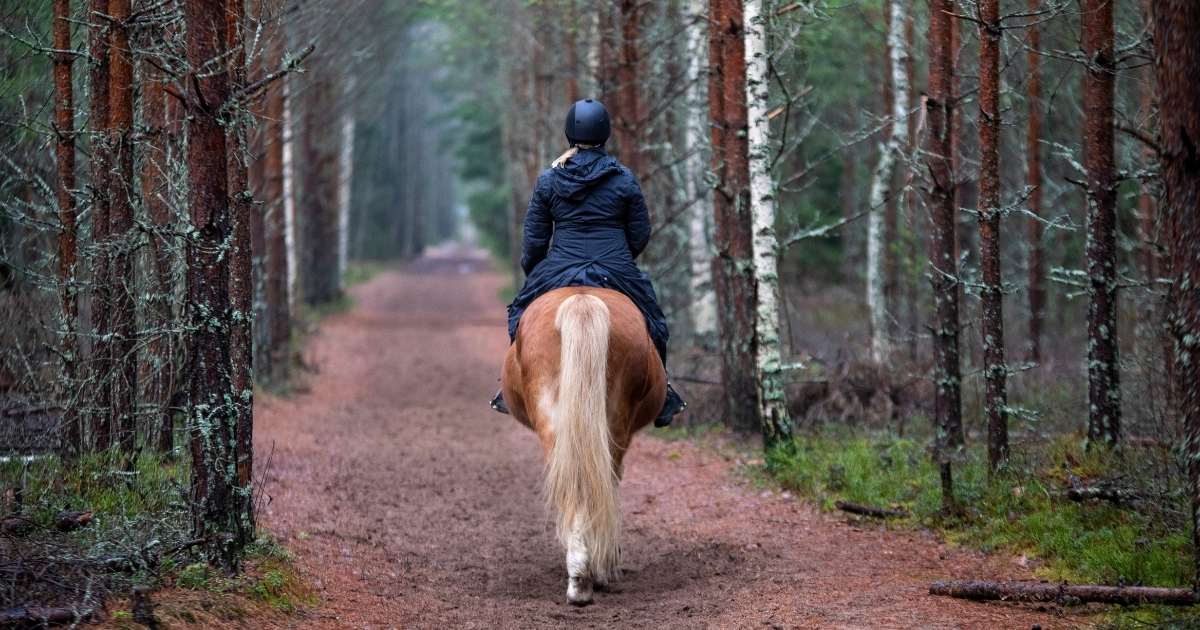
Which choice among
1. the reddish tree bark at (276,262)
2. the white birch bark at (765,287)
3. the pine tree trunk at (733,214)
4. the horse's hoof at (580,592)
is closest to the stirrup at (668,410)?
the horse's hoof at (580,592)

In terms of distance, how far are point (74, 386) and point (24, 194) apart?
5.99 metres

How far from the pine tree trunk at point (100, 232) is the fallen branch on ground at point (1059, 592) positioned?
17.9 feet

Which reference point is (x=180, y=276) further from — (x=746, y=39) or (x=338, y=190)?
(x=338, y=190)

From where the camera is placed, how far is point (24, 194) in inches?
492

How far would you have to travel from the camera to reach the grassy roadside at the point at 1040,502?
6.44 m

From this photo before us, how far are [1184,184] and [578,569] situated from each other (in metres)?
3.92

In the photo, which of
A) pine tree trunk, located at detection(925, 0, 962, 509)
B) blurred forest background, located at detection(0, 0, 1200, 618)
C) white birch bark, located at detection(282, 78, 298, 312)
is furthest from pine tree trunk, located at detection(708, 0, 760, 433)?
white birch bark, located at detection(282, 78, 298, 312)

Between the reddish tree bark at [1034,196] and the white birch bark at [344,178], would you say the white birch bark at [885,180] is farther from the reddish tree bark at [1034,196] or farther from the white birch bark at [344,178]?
the white birch bark at [344,178]

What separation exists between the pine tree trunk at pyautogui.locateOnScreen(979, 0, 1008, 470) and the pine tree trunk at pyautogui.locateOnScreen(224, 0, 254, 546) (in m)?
5.19

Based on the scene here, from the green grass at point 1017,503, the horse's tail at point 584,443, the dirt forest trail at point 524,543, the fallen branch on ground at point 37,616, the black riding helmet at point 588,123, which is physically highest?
the black riding helmet at point 588,123

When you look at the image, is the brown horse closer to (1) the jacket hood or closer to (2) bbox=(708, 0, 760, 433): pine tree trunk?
(1) the jacket hood

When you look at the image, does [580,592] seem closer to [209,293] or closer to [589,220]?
[589,220]

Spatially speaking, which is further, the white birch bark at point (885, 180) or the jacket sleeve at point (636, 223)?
the white birch bark at point (885, 180)

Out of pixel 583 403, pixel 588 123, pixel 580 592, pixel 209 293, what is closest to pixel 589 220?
pixel 588 123
